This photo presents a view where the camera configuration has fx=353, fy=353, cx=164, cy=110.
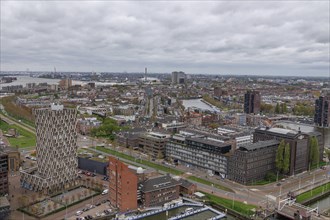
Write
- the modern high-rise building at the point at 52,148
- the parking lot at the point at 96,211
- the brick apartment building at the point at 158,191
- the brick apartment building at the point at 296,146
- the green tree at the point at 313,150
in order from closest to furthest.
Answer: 1. the parking lot at the point at 96,211
2. the brick apartment building at the point at 158,191
3. the modern high-rise building at the point at 52,148
4. the brick apartment building at the point at 296,146
5. the green tree at the point at 313,150

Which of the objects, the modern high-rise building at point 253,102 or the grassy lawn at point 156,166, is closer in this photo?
the grassy lawn at point 156,166

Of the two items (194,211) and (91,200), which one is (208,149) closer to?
(194,211)

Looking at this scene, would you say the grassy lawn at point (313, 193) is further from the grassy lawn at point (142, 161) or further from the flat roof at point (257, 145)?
the grassy lawn at point (142, 161)

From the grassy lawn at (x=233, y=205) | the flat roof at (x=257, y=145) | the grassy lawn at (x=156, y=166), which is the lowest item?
the grassy lawn at (x=233, y=205)

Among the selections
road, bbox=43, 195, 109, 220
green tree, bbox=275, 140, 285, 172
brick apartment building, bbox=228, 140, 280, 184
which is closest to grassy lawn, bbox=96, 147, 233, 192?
brick apartment building, bbox=228, 140, 280, 184

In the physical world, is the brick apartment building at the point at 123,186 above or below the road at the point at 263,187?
above

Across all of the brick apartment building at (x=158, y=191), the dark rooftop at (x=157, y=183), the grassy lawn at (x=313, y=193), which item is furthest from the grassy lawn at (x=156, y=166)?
the grassy lawn at (x=313, y=193)

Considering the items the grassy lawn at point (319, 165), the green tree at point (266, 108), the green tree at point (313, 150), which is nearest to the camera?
the green tree at point (313, 150)
